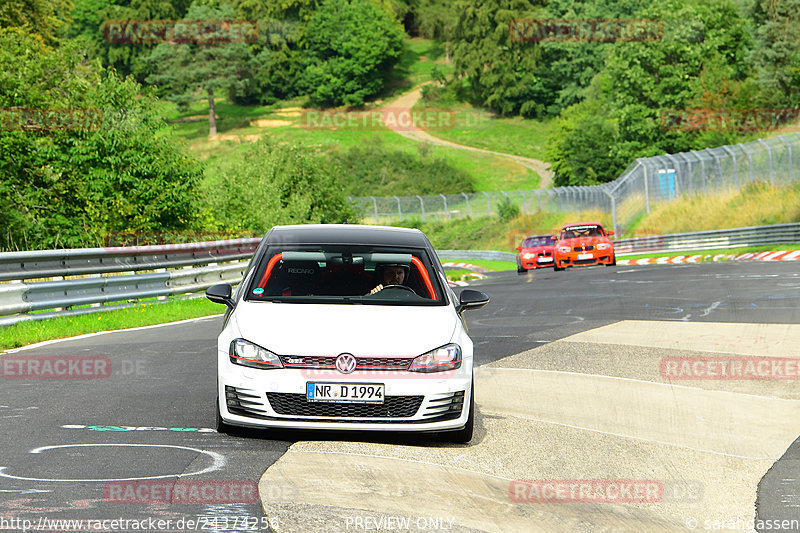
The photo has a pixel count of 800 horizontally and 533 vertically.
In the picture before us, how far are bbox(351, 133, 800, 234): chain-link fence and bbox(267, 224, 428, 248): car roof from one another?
37.5m

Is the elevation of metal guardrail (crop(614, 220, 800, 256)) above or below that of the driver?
below

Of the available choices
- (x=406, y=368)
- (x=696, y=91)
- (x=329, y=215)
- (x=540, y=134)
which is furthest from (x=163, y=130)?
(x=540, y=134)

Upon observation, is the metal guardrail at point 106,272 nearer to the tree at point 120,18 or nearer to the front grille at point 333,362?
the front grille at point 333,362

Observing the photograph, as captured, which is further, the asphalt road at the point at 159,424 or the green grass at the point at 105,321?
the green grass at the point at 105,321

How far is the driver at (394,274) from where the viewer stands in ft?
26.9

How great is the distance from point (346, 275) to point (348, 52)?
134308 millimetres

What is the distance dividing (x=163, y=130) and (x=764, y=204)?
25899 mm

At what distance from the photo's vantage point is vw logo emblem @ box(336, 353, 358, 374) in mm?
6715

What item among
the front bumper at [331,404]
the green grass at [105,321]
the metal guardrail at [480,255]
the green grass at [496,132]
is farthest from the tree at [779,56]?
the front bumper at [331,404]

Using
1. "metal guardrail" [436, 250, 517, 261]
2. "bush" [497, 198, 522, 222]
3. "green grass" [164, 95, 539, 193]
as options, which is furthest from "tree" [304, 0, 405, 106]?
"metal guardrail" [436, 250, 517, 261]

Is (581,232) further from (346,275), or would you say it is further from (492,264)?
(346,275)

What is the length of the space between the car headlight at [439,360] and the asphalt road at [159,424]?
61 cm

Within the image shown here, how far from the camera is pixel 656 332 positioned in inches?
541

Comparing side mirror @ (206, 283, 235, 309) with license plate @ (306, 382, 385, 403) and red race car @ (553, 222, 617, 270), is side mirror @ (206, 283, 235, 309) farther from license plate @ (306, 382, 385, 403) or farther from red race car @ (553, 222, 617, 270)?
red race car @ (553, 222, 617, 270)
